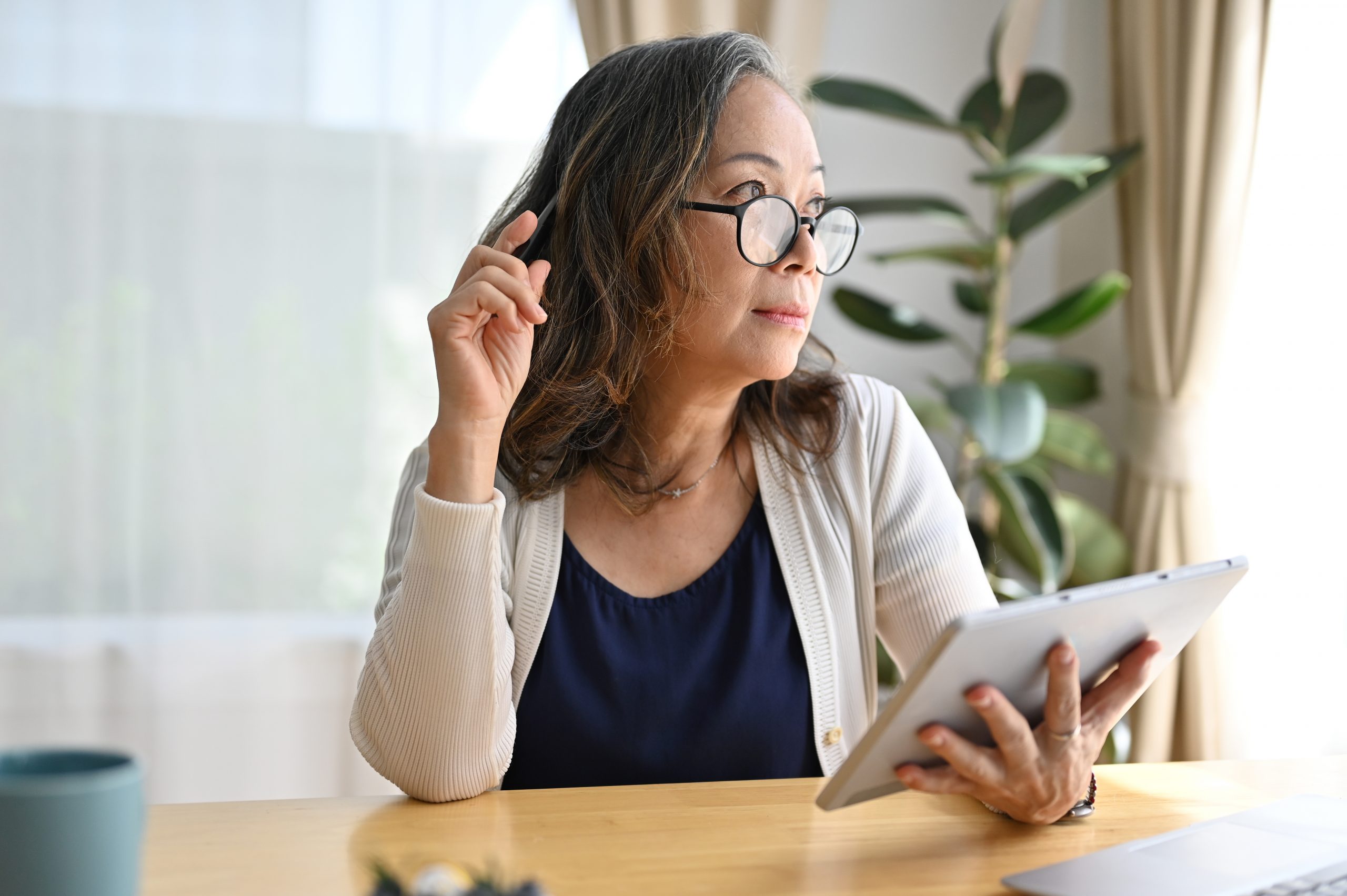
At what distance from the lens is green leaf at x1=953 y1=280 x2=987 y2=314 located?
2688 mm

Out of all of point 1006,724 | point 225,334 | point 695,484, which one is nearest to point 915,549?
point 695,484

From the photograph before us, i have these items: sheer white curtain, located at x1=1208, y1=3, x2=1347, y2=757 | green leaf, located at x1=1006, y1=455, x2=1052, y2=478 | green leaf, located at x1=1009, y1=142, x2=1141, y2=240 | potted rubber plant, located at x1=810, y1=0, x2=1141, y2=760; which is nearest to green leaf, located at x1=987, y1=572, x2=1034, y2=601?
potted rubber plant, located at x1=810, y1=0, x2=1141, y2=760

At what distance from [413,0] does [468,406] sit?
1.63 m

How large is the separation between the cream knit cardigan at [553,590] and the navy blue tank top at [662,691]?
28mm

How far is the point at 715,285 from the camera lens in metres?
1.35

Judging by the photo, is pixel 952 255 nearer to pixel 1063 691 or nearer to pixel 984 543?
pixel 984 543

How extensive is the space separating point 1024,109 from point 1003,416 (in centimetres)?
70

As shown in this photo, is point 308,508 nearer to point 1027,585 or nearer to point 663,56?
point 663,56

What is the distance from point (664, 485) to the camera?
1478mm

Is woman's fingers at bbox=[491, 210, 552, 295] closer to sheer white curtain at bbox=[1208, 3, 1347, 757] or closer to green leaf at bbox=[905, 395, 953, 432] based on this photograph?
green leaf at bbox=[905, 395, 953, 432]

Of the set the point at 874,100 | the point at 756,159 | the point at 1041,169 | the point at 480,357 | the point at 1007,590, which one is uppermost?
the point at 874,100

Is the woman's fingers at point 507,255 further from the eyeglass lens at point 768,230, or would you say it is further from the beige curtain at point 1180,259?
the beige curtain at point 1180,259

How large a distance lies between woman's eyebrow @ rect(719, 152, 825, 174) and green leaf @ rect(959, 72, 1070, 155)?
1.36 metres

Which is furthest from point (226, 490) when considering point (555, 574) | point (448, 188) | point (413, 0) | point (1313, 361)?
point (1313, 361)
